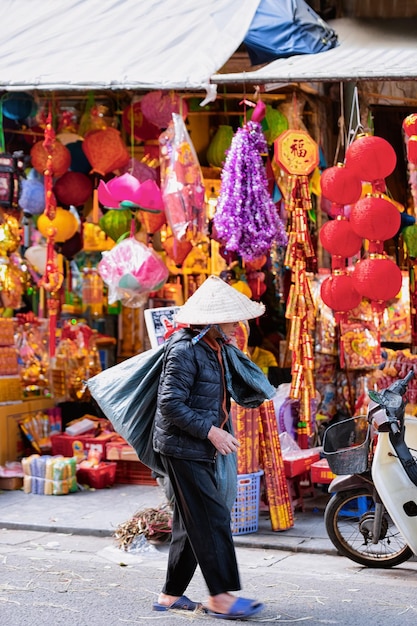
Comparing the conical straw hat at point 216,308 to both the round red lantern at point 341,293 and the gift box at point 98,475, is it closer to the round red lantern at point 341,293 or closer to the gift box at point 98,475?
the round red lantern at point 341,293

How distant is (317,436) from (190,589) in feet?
11.7

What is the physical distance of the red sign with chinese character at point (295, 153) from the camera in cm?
852

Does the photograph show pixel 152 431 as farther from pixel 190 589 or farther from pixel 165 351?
pixel 190 589

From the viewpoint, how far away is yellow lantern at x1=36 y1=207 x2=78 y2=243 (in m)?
10.0

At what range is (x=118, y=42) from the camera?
9734 millimetres

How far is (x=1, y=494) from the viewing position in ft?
32.1

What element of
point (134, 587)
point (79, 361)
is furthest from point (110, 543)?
point (79, 361)

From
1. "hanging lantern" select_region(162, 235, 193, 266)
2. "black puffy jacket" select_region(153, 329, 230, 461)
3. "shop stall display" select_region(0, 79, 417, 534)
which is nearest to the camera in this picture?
"black puffy jacket" select_region(153, 329, 230, 461)

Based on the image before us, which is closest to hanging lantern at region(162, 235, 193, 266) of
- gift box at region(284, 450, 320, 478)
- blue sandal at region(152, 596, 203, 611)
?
gift box at region(284, 450, 320, 478)

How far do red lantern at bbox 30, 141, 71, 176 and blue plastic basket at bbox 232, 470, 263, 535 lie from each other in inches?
154

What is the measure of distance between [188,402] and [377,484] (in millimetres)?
1714

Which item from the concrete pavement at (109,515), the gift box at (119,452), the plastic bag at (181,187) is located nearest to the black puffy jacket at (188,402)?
the concrete pavement at (109,515)

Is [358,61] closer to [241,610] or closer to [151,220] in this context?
[151,220]

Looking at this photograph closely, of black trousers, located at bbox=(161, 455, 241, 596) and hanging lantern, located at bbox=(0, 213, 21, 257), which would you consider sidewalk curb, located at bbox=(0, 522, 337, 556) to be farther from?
hanging lantern, located at bbox=(0, 213, 21, 257)
